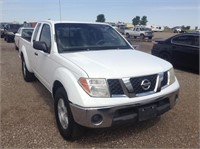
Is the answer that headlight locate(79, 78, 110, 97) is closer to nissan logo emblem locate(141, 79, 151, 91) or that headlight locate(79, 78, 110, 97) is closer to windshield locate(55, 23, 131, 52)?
nissan logo emblem locate(141, 79, 151, 91)

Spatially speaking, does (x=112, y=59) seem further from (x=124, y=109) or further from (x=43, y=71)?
(x=43, y=71)

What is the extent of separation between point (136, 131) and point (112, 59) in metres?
1.23

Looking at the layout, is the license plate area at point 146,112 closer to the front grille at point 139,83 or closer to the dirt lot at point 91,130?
the front grille at point 139,83

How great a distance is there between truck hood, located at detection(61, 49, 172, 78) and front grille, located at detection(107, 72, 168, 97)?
7 centimetres

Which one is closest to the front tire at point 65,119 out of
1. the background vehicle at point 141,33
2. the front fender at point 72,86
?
the front fender at point 72,86

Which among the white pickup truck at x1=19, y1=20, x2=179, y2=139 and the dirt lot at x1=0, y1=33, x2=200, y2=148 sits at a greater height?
the white pickup truck at x1=19, y1=20, x2=179, y2=139

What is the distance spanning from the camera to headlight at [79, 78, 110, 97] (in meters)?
2.97

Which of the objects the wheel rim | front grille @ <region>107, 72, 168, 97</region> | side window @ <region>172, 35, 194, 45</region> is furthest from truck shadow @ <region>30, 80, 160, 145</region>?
side window @ <region>172, 35, 194, 45</region>

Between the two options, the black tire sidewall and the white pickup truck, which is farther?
the black tire sidewall

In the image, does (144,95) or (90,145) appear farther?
(90,145)

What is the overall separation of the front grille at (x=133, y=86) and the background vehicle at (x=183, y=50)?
578cm

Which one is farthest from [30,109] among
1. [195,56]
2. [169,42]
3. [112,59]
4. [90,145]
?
[169,42]

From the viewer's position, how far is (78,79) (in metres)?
3.09

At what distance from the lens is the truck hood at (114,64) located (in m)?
3.07
